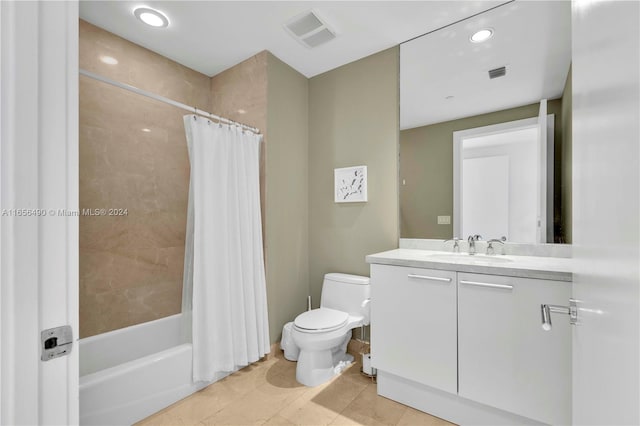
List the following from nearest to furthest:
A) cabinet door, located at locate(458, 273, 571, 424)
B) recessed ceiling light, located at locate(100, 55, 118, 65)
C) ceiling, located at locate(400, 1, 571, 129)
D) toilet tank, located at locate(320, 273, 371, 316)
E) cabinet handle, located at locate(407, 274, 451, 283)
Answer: cabinet door, located at locate(458, 273, 571, 424)
cabinet handle, located at locate(407, 274, 451, 283)
ceiling, located at locate(400, 1, 571, 129)
recessed ceiling light, located at locate(100, 55, 118, 65)
toilet tank, located at locate(320, 273, 371, 316)

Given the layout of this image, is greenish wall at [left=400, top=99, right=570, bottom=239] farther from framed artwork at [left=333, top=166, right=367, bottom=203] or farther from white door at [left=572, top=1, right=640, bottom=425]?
white door at [left=572, top=1, right=640, bottom=425]

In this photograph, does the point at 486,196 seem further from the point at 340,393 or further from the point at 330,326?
the point at 340,393

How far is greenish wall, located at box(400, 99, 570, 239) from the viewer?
216 centimetres

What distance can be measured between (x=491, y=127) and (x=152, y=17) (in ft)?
8.32

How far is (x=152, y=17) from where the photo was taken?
2.02 m

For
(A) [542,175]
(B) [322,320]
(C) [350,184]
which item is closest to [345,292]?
(B) [322,320]

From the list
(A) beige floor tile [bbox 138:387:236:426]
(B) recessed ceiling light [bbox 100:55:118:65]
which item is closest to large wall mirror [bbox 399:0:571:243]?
(A) beige floor tile [bbox 138:387:236:426]

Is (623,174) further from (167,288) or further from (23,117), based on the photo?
(167,288)

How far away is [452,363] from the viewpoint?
1.59m

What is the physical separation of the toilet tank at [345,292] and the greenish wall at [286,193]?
0.35 metres

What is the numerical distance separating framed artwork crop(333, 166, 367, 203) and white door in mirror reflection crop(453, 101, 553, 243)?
73cm

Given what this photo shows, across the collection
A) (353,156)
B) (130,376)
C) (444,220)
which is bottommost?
(130,376)

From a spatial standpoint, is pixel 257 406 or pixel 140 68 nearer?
pixel 257 406

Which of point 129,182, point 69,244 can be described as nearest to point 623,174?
point 69,244
